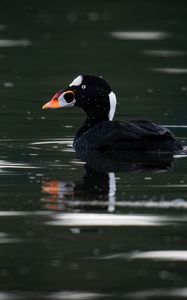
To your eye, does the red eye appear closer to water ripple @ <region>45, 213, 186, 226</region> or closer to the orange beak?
the orange beak

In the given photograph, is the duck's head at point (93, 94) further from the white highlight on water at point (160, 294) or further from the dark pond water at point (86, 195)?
the white highlight on water at point (160, 294)

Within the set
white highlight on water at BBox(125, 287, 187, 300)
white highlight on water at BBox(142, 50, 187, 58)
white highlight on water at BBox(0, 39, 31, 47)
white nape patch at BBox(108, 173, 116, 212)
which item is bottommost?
white highlight on water at BBox(125, 287, 187, 300)

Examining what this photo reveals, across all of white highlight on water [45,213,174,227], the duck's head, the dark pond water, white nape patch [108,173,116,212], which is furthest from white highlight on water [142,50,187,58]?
white highlight on water [45,213,174,227]

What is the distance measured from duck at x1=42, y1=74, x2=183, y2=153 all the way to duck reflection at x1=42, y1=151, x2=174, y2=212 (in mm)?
102

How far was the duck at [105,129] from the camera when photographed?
12.9 meters

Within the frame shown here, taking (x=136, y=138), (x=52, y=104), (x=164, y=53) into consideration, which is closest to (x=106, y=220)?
(x=136, y=138)

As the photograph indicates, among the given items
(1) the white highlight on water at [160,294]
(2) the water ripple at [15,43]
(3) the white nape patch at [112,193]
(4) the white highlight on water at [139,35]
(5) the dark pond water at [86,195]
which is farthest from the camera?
(4) the white highlight on water at [139,35]

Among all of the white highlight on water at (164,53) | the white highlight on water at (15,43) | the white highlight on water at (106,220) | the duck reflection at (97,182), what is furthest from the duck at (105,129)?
the white highlight on water at (15,43)

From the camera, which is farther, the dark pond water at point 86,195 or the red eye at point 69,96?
the red eye at point 69,96

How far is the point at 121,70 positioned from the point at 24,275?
47.8ft

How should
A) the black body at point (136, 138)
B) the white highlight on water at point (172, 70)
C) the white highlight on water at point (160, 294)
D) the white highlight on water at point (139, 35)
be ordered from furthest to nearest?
the white highlight on water at point (139, 35) < the white highlight on water at point (172, 70) < the black body at point (136, 138) < the white highlight on water at point (160, 294)

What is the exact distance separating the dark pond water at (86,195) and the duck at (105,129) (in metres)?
0.18

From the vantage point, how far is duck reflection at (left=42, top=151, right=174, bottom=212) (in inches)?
409

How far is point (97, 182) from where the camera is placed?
37.9 ft
